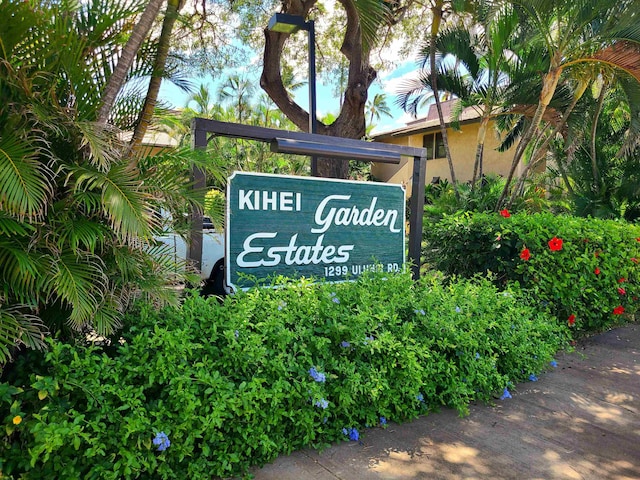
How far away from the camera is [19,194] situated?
90.5 inches

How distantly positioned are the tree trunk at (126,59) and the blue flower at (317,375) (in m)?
1.91

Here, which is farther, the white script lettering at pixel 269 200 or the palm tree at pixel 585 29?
the palm tree at pixel 585 29

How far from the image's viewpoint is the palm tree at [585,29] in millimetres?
6438

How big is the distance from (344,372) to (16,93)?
243cm

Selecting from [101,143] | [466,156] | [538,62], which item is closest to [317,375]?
[101,143]

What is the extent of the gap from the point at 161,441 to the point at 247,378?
616 millimetres

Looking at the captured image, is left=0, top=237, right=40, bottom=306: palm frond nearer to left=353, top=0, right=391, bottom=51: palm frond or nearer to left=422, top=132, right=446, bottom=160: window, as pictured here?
left=353, top=0, right=391, bottom=51: palm frond

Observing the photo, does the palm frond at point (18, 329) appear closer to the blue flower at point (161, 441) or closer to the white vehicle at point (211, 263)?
the blue flower at point (161, 441)

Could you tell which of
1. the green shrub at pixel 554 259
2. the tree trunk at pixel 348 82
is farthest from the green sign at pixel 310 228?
the tree trunk at pixel 348 82

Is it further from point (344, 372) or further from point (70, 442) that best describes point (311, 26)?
point (70, 442)

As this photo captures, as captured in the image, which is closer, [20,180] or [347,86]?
[20,180]

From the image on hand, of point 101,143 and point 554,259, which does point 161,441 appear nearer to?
point 101,143

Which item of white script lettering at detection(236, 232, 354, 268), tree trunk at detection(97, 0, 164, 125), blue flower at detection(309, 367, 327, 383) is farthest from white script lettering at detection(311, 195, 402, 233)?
tree trunk at detection(97, 0, 164, 125)

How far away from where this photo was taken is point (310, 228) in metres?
4.32
